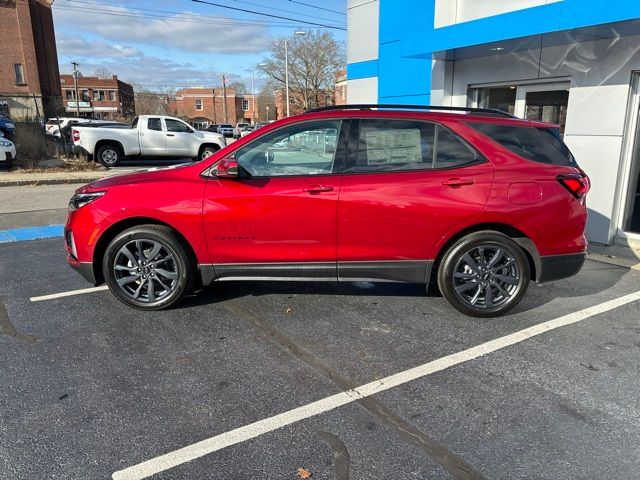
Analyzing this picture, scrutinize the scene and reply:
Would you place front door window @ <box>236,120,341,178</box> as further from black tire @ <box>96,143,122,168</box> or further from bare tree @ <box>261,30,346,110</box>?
bare tree @ <box>261,30,346,110</box>

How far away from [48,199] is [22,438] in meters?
9.49

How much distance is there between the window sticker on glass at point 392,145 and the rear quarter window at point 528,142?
0.53m

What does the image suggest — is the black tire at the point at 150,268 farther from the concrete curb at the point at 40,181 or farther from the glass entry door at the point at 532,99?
the concrete curb at the point at 40,181

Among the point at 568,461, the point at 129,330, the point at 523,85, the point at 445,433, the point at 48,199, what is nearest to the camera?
the point at 568,461

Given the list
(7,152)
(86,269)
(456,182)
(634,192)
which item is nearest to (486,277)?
(456,182)

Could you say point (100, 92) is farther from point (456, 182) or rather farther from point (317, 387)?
point (317, 387)

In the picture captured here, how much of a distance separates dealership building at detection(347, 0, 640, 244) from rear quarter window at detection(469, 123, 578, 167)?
2406mm

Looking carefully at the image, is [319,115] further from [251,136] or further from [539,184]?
[539,184]

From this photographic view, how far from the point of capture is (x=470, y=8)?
8.77m

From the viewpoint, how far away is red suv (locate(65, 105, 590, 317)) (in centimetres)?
412

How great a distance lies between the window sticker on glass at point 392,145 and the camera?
166 inches

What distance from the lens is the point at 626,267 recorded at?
608cm

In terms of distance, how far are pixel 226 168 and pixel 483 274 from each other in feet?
7.79

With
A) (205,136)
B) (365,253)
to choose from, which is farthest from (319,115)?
(205,136)
